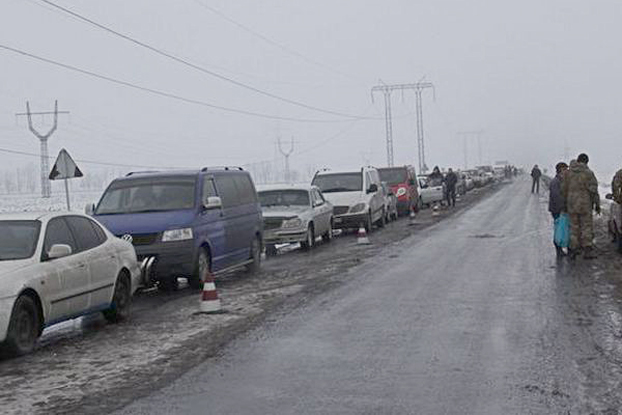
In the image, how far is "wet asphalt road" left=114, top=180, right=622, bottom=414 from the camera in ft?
20.7

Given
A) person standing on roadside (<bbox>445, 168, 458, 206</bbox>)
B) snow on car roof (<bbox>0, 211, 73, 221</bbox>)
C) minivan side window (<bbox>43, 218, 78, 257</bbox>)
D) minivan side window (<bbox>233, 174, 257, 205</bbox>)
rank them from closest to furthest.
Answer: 1. minivan side window (<bbox>43, 218, 78, 257</bbox>)
2. snow on car roof (<bbox>0, 211, 73, 221</bbox>)
3. minivan side window (<bbox>233, 174, 257, 205</bbox>)
4. person standing on roadside (<bbox>445, 168, 458, 206</bbox>)

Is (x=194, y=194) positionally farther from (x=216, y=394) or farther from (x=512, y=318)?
(x=216, y=394)

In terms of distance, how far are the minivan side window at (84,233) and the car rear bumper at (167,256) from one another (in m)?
2.56

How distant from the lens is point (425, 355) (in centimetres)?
788

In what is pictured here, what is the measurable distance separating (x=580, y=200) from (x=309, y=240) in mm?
7952

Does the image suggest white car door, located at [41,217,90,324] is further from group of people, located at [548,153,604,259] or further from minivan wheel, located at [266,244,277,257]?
minivan wheel, located at [266,244,277,257]

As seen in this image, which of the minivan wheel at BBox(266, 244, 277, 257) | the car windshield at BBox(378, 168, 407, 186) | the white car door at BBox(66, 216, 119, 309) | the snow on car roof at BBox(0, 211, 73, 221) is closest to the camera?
the snow on car roof at BBox(0, 211, 73, 221)

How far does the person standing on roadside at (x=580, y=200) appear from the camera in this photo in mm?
14961

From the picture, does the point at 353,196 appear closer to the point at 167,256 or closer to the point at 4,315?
the point at 167,256

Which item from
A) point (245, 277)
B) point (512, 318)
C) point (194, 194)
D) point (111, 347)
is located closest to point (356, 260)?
point (245, 277)

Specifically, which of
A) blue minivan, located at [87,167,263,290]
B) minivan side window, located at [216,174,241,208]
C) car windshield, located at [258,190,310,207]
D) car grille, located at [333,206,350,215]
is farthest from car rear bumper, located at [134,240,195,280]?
car grille, located at [333,206,350,215]

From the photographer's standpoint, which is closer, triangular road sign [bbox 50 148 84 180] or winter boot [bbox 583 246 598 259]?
winter boot [bbox 583 246 598 259]

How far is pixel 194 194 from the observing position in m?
14.2

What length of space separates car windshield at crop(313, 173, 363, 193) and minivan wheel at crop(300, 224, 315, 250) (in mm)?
5581
